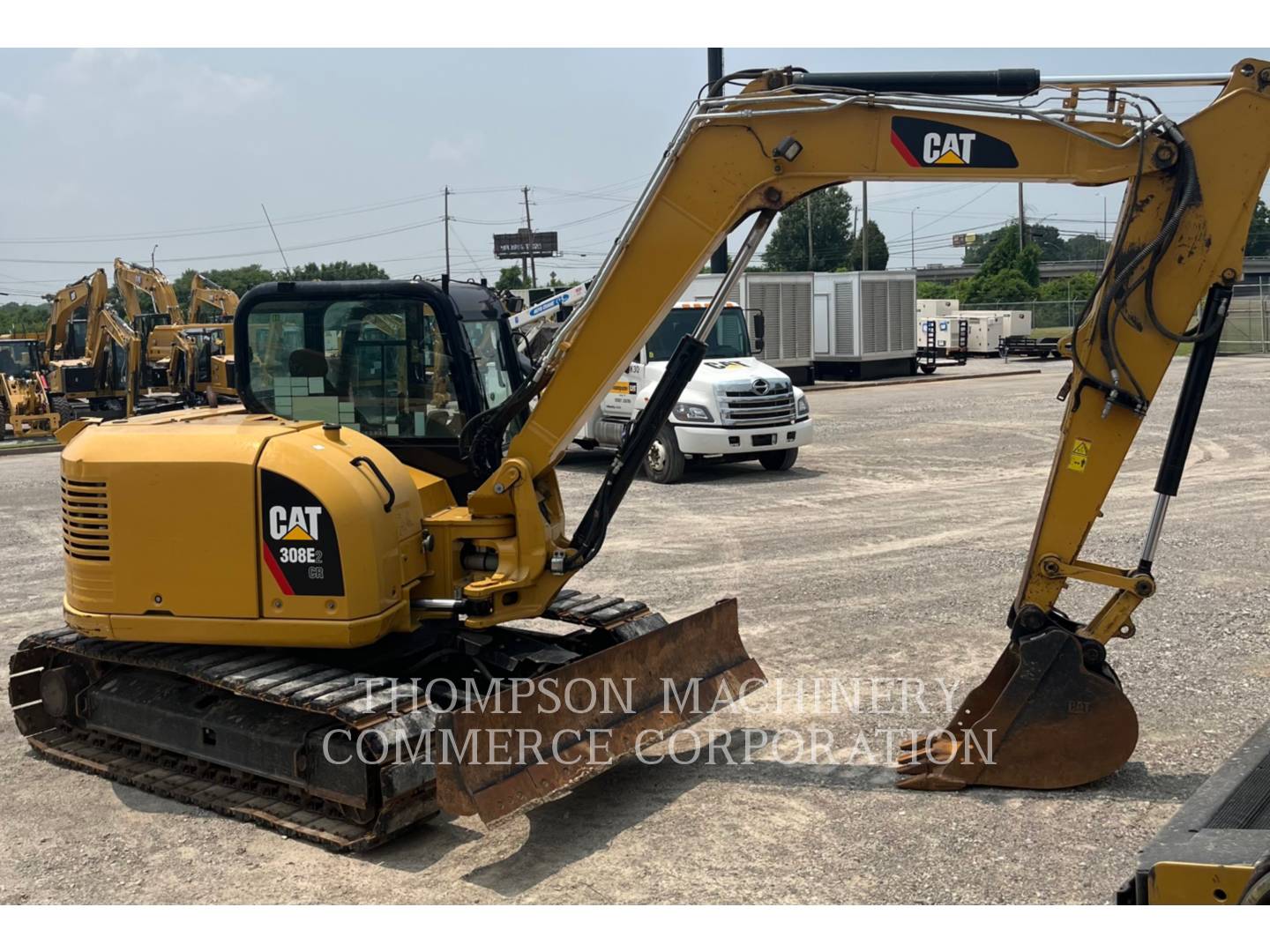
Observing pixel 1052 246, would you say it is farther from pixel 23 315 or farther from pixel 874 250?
pixel 23 315

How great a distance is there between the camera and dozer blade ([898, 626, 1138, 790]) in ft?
20.7

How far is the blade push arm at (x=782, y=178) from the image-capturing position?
6.07 m

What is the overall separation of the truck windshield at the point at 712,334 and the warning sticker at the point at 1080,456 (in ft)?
37.2

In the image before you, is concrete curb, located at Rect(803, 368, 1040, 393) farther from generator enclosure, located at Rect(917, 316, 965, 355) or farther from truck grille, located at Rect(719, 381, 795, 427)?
truck grille, located at Rect(719, 381, 795, 427)

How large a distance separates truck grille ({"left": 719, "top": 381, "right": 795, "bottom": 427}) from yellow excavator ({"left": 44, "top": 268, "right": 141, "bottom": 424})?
15846 mm

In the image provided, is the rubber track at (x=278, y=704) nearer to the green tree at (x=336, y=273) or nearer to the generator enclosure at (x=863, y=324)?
the green tree at (x=336, y=273)

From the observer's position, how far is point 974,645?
29.6 ft

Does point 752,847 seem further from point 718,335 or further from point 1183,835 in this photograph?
point 718,335

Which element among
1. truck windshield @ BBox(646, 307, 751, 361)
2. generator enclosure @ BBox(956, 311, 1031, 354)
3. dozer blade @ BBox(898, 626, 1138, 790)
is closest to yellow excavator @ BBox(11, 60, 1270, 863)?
dozer blade @ BBox(898, 626, 1138, 790)

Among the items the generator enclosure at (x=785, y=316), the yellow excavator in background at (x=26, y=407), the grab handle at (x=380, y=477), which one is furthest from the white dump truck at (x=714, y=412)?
the yellow excavator in background at (x=26, y=407)

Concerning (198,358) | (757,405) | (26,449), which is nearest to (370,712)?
(757,405)

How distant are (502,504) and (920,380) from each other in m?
29.9

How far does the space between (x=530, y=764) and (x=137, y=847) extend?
75.4 inches

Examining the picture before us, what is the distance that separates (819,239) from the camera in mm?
104625
